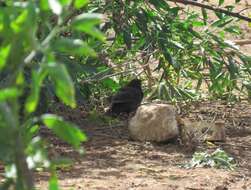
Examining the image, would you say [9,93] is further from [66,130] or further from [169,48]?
[169,48]

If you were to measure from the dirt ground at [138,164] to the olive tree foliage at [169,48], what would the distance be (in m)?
0.40

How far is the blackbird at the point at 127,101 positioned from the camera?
633cm

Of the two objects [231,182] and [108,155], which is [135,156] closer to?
[108,155]

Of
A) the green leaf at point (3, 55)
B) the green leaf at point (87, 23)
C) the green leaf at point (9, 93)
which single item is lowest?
the green leaf at point (9, 93)

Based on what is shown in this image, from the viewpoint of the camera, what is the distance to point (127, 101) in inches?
250

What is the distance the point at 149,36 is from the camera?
19.3ft

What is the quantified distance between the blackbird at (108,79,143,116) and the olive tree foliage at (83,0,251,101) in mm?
111

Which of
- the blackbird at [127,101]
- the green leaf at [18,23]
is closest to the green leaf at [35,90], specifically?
the green leaf at [18,23]

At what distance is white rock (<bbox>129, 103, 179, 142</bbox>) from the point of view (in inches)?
219

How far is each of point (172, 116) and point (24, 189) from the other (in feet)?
13.2

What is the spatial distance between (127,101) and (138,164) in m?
1.46

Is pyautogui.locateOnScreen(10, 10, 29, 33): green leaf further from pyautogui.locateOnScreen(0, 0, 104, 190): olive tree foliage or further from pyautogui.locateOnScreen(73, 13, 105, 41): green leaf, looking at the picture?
pyautogui.locateOnScreen(73, 13, 105, 41): green leaf

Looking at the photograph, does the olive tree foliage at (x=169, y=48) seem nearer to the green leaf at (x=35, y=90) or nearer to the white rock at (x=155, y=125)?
the white rock at (x=155, y=125)

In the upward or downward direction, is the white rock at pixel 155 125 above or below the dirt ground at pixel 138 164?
above
